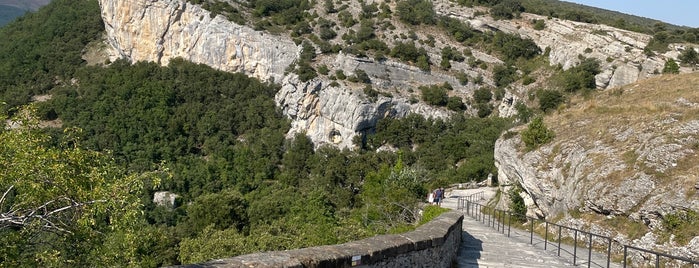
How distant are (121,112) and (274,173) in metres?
26.3

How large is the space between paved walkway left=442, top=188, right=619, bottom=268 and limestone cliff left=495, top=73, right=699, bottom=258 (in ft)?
5.90

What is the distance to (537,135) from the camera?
901 inches

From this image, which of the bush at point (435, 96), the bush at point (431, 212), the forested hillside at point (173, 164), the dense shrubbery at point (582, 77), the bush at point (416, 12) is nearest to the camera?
the forested hillside at point (173, 164)

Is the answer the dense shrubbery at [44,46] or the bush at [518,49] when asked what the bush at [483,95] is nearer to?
the bush at [518,49]

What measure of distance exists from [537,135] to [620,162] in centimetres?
Result: 564

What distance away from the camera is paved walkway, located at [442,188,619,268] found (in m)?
12.3

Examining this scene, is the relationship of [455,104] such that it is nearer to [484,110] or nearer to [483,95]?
[484,110]

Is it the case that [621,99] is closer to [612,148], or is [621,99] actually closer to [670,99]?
[670,99]

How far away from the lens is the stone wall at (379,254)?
6.02 meters

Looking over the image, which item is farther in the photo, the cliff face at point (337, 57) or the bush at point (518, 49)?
the bush at point (518, 49)

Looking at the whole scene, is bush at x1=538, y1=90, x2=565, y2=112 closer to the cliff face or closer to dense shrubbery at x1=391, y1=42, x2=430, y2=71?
the cliff face

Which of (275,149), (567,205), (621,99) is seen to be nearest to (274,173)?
(275,149)

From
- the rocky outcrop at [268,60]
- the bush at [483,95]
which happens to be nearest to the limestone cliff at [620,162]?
the rocky outcrop at [268,60]

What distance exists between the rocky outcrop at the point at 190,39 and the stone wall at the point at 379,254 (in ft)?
237
